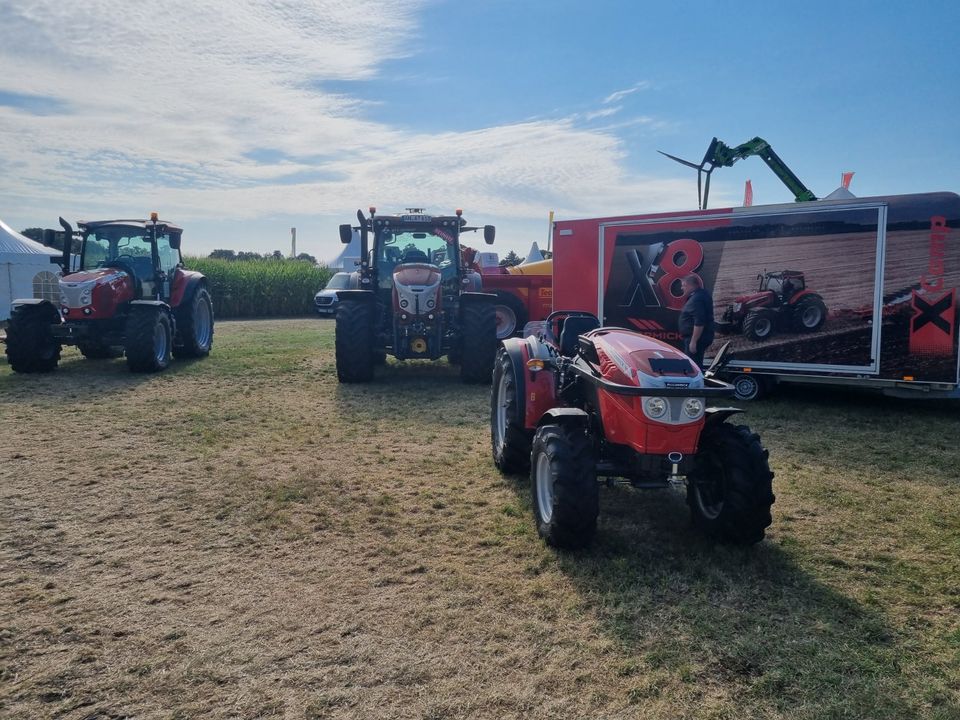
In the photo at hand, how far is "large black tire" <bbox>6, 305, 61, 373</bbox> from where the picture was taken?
9.96 meters

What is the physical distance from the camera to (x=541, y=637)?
10.5 ft

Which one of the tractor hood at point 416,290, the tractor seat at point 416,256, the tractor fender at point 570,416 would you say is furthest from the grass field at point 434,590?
the tractor seat at point 416,256

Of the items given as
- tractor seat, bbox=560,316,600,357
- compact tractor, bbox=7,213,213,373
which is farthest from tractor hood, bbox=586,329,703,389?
compact tractor, bbox=7,213,213,373

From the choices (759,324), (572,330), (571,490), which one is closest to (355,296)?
(572,330)

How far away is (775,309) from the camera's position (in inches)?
343

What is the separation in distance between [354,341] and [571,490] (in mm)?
6196

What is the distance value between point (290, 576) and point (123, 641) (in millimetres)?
894

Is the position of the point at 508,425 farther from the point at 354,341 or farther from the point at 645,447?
the point at 354,341

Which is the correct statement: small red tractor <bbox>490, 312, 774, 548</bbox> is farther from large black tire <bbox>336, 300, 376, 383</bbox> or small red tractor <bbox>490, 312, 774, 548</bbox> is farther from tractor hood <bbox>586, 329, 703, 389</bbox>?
large black tire <bbox>336, 300, 376, 383</bbox>

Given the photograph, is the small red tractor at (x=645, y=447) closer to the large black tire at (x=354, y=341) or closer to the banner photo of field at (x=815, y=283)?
the banner photo of field at (x=815, y=283)

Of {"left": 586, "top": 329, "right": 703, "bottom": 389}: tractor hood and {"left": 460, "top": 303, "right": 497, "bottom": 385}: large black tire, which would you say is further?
{"left": 460, "top": 303, "right": 497, "bottom": 385}: large black tire

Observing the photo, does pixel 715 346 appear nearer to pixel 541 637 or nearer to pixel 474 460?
pixel 474 460

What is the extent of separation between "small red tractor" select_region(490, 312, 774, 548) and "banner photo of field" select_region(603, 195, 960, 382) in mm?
4477

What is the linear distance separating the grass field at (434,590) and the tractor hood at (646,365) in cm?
100
